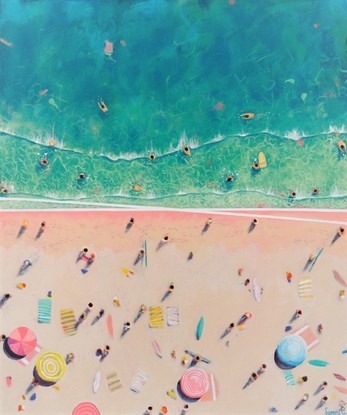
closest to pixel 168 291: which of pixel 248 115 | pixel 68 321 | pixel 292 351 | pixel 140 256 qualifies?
pixel 140 256

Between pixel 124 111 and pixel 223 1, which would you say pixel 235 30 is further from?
pixel 124 111

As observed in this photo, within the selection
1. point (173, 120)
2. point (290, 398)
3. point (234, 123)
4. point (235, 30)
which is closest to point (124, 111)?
point (173, 120)

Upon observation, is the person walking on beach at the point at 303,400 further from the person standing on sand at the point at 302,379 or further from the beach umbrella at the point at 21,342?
the beach umbrella at the point at 21,342

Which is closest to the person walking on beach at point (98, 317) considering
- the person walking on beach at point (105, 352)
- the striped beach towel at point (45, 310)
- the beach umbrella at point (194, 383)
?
the person walking on beach at point (105, 352)

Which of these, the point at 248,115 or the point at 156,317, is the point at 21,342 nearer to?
the point at 156,317

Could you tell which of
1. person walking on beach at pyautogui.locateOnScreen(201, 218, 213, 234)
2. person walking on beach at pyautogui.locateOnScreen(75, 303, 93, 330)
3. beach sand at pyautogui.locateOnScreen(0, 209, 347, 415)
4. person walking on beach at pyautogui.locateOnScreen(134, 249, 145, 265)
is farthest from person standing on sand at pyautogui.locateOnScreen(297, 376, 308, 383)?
person walking on beach at pyautogui.locateOnScreen(75, 303, 93, 330)
